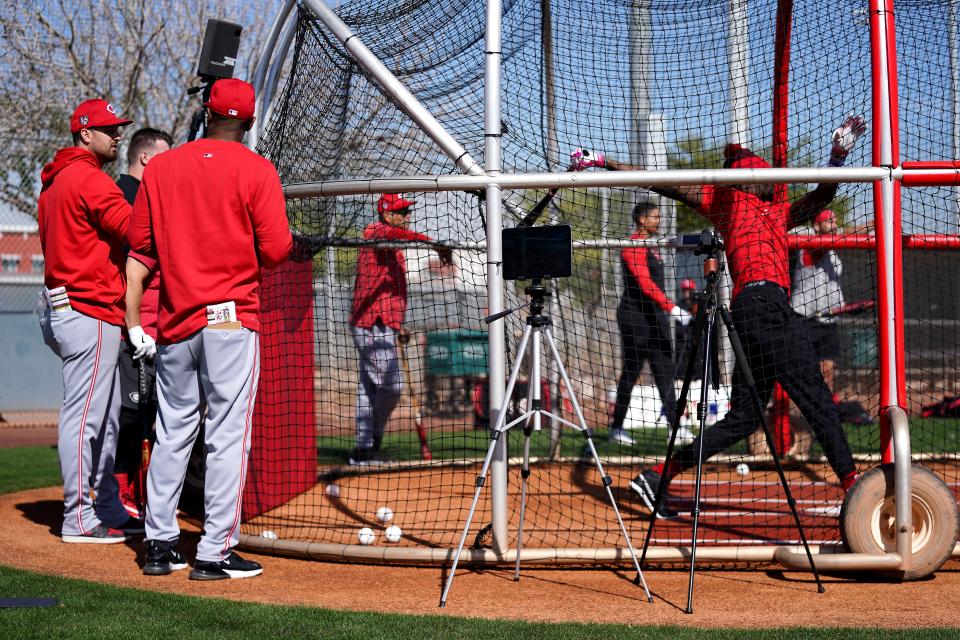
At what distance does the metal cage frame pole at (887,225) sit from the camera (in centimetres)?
480

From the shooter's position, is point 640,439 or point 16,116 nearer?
point 640,439

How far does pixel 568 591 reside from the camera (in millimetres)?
4492

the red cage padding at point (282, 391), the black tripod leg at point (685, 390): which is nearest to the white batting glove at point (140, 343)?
the red cage padding at point (282, 391)

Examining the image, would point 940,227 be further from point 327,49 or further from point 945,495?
point 327,49

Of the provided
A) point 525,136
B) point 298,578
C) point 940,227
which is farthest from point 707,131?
point 298,578

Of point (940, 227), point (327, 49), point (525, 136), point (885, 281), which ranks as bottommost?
point (885, 281)

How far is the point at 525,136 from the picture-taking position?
5652 millimetres

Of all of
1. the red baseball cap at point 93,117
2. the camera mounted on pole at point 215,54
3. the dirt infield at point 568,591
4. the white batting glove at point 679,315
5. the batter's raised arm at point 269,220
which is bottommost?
the dirt infield at point 568,591

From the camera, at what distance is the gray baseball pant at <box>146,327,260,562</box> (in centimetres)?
461

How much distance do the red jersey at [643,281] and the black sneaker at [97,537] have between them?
15.7 feet

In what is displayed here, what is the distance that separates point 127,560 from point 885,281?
4130 millimetres

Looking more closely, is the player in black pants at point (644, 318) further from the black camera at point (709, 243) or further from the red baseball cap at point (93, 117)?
the red baseball cap at point (93, 117)

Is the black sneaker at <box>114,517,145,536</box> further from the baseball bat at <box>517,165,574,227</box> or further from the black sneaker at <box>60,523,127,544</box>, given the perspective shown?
the baseball bat at <box>517,165,574,227</box>

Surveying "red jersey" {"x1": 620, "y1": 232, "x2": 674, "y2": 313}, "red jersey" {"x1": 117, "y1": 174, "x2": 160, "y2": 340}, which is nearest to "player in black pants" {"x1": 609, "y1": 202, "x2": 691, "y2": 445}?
"red jersey" {"x1": 620, "y1": 232, "x2": 674, "y2": 313}
